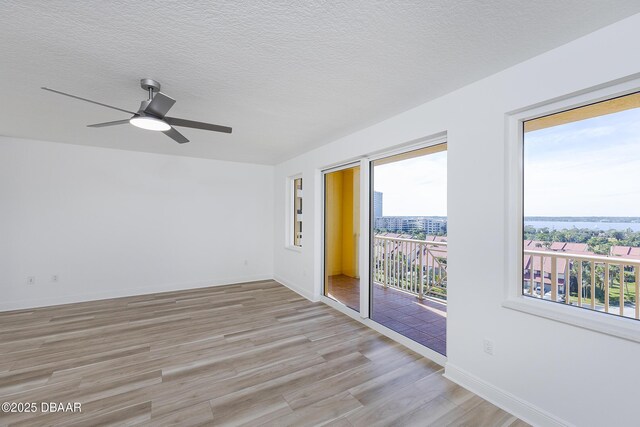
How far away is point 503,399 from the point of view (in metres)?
1.99

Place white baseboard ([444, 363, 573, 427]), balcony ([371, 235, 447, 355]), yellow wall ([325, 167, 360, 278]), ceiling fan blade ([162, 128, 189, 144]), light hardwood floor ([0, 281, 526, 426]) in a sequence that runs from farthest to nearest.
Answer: yellow wall ([325, 167, 360, 278]) → balcony ([371, 235, 447, 355]) → ceiling fan blade ([162, 128, 189, 144]) → light hardwood floor ([0, 281, 526, 426]) → white baseboard ([444, 363, 573, 427])

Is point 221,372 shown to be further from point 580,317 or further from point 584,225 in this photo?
point 584,225

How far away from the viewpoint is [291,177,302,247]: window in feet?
17.1

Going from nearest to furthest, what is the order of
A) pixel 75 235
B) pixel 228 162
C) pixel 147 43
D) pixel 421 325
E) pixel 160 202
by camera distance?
pixel 147 43 → pixel 421 325 → pixel 75 235 → pixel 160 202 → pixel 228 162

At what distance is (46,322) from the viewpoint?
11.5 ft

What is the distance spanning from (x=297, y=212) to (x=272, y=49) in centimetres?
373

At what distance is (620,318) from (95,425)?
340 cm

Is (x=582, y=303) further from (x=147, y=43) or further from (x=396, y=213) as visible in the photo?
(x=147, y=43)

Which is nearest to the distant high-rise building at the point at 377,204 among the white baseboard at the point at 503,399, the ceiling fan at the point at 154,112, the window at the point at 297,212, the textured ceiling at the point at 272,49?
the textured ceiling at the point at 272,49

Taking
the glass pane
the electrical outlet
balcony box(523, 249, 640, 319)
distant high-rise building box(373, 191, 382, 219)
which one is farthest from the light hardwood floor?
distant high-rise building box(373, 191, 382, 219)

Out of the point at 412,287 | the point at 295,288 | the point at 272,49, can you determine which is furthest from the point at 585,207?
the point at 295,288

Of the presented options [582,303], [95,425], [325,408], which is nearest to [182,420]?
[95,425]

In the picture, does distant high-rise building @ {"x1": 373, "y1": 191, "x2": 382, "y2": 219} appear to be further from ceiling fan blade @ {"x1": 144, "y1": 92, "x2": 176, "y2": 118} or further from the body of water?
ceiling fan blade @ {"x1": 144, "y1": 92, "x2": 176, "y2": 118}

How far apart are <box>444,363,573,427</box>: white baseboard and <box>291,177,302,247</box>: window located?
3390 mm
